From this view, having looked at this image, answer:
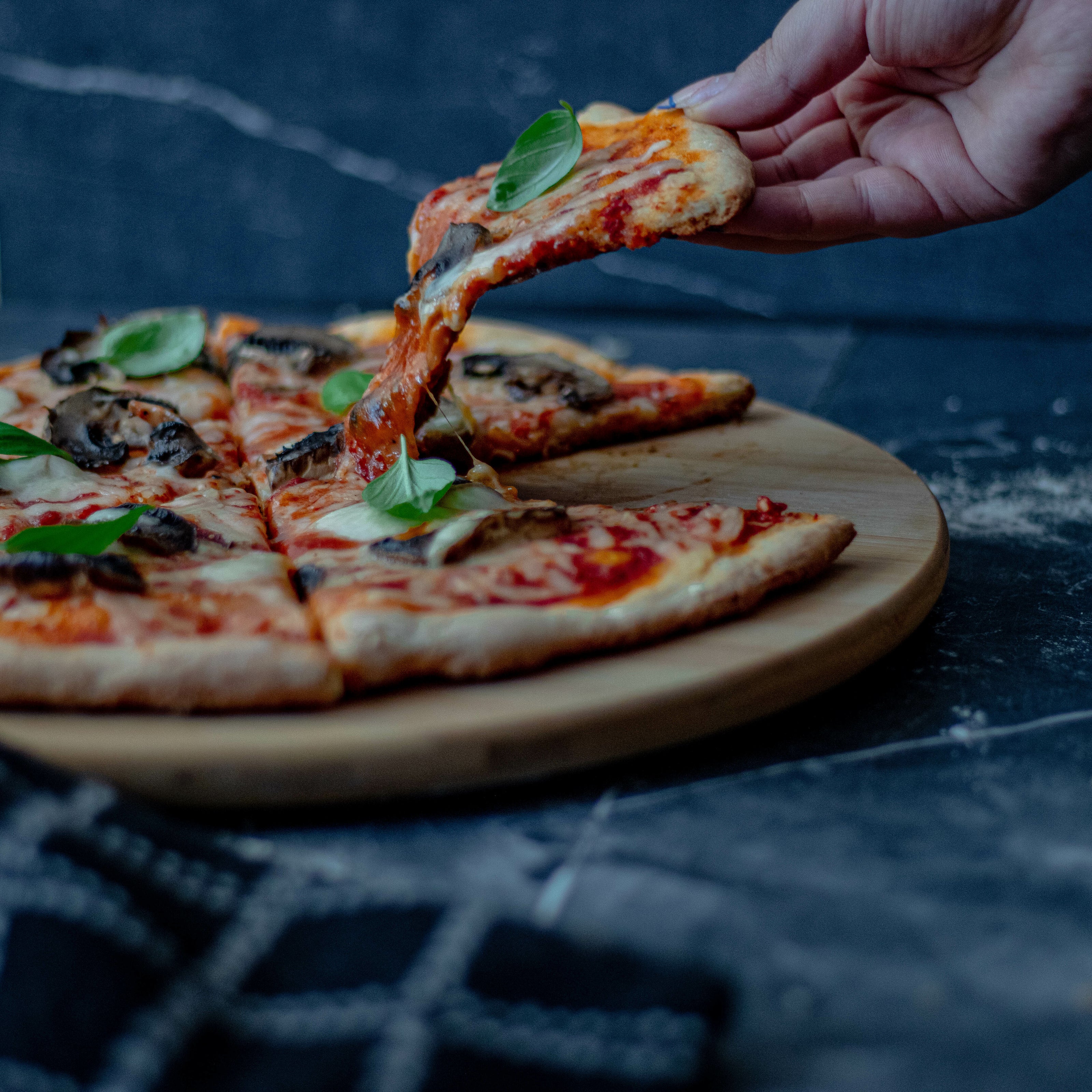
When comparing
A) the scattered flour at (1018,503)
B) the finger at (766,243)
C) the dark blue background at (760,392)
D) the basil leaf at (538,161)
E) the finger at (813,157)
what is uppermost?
the basil leaf at (538,161)

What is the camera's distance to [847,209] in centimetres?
247

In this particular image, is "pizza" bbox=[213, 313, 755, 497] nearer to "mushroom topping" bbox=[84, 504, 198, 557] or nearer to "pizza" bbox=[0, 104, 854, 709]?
"pizza" bbox=[0, 104, 854, 709]

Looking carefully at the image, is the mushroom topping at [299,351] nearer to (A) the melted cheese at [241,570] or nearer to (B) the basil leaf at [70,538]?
(A) the melted cheese at [241,570]

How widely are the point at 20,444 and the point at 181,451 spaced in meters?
0.32

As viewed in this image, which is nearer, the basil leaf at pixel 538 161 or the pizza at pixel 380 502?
the pizza at pixel 380 502

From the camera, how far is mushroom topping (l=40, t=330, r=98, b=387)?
9.16 ft

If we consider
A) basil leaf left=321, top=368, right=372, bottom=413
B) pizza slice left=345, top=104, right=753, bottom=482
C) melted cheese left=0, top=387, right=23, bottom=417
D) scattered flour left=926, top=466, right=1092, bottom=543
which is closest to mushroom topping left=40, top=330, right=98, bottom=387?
melted cheese left=0, top=387, right=23, bottom=417

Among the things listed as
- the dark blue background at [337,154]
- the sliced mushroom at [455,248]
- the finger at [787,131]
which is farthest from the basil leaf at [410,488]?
the dark blue background at [337,154]

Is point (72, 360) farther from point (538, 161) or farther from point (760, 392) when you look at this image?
point (760, 392)

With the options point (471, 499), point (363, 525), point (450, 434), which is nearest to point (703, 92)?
point (450, 434)

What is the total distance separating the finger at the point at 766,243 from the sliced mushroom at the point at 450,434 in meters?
0.68

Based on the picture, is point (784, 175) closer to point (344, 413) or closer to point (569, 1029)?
point (344, 413)

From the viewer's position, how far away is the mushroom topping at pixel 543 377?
267 centimetres

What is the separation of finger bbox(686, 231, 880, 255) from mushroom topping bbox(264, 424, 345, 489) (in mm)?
970
